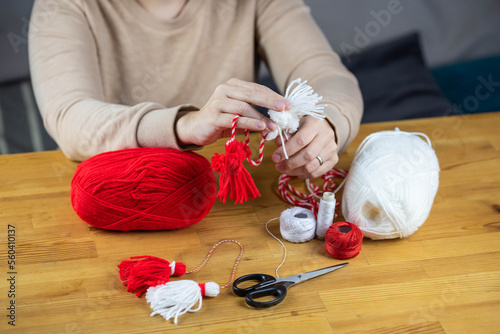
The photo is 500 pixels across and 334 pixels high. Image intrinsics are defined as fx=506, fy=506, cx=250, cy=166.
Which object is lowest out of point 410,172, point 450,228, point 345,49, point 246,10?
point 345,49

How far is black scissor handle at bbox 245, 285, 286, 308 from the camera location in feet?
2.28

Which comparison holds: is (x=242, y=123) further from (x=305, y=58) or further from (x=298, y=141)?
(x=305, y=58)

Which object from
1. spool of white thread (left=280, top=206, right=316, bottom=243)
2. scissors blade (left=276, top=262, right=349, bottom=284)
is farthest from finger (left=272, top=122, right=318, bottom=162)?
scissors blade (left=276, top=262, right=349, bottom=284)

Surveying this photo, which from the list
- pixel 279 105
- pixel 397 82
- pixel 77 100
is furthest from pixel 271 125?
pixel 397 82

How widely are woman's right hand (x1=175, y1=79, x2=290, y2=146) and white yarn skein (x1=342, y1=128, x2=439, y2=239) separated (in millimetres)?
179

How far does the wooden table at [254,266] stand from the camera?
683 mm

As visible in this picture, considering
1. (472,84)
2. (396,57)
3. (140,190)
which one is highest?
(140,190)

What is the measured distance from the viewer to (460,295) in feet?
2.44

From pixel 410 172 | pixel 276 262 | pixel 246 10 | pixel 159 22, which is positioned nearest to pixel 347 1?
pixel 246 10

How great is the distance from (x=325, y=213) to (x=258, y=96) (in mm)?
220

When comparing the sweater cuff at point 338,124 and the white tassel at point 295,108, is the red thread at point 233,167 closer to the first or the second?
the white tassel at point 295,108

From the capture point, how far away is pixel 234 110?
2.64 feet

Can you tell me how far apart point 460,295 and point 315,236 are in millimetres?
239

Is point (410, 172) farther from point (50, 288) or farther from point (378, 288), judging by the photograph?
point (50, 288)
